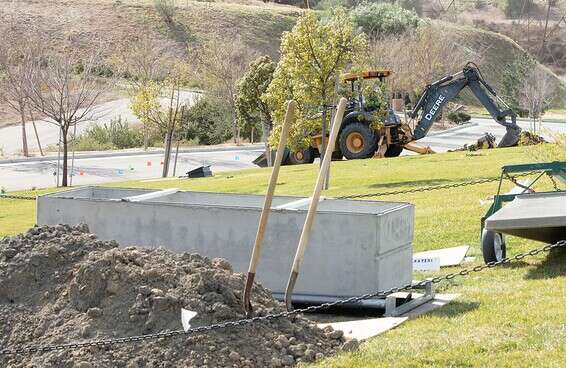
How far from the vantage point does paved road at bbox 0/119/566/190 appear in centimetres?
3710

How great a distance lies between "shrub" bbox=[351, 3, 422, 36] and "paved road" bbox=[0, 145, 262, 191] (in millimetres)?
30566

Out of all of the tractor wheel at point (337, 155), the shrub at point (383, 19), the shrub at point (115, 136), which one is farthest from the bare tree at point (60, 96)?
the shrub at point (383, 19)

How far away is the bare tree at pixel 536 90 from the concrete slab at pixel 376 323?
50.3 metres

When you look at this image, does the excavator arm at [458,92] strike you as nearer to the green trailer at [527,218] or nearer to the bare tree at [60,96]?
the bare tree at [60,96]

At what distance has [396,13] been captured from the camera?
78.6 meters

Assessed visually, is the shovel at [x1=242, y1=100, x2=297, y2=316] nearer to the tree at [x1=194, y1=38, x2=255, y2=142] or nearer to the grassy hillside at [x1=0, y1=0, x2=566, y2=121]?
the tree at [x1=194, y1=38, x2=255, y2=142]

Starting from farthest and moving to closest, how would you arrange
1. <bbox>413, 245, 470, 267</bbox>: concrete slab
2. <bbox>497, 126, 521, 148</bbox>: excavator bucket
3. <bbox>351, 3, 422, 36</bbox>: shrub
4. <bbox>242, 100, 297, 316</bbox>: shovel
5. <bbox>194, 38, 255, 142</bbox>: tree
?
1. <bbox>351, 3, 422, 36</bbox>: shrub
2. <bbox>194, 38, 255, 142</bbox>: tree
3. <bbox>497, 126, 521, 148</bbox>: excavator bucket
4. <bbox>413, 245, 470, 267</bbox>: concrete slab
5. <bbox>242, 100, 297, 316</bbox>: shovel

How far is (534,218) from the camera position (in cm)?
956

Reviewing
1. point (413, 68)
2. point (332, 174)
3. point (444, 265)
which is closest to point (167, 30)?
point (413, 68)

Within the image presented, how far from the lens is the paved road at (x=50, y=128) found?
174 ft

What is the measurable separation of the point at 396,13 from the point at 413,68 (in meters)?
18.9

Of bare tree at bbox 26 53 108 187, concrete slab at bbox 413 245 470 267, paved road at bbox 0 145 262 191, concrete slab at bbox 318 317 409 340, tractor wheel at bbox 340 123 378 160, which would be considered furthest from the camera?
paved road at bbox 0 145 262 191

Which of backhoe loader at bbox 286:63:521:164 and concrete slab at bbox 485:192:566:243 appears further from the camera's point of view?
backhoe loader at bbox 286:63:521:164

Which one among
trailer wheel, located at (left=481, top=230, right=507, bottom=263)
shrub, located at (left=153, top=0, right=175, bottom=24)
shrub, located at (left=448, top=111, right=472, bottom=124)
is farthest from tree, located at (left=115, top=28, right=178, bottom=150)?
trailer wheel, located at (left=481, top=230, right=507, bottom=263)
